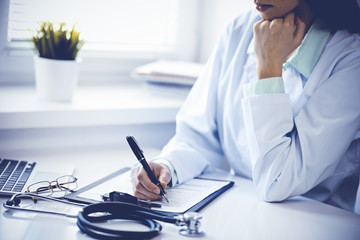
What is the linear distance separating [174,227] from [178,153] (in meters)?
0.34

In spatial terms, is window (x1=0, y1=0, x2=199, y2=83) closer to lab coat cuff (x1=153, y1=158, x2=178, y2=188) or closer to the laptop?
the laptop

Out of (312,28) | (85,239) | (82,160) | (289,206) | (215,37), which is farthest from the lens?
(215,37)

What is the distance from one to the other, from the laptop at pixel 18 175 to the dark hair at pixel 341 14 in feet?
2.48

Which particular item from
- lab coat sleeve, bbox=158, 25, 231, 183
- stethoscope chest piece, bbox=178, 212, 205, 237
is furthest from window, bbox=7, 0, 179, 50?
stethoscope chest piece, bbox=178, 212, 205, 237

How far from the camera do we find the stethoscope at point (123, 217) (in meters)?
0.72

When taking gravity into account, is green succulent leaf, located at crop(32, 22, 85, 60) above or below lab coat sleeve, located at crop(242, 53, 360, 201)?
above

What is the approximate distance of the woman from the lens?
977mm

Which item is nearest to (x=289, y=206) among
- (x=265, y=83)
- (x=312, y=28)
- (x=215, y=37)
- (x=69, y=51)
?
(x=265, y=83)

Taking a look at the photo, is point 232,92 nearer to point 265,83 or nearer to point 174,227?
point 265,83

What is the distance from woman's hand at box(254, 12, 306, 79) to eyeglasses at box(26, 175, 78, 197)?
509 mm

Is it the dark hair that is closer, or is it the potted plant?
the dark hair

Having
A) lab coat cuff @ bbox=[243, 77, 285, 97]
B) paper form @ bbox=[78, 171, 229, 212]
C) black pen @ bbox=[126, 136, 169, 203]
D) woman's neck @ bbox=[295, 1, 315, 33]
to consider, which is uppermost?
woman's neck @ bbox=[295, 1, 315, 33]

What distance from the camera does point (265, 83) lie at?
1013 millimetres

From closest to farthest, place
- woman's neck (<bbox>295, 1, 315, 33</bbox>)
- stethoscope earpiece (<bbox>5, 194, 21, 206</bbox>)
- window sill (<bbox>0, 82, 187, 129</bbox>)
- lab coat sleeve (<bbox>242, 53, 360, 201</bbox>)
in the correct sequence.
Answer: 1. stethoscope earpiece (<bbox>5, 194, 21, 206</bbox>)
2. lab coat sleeve (<bbox>242, 53, 360, 201</bbox>)
3. woman's neck (<bbox>295, 1, 315, 33</bbox>)
4. window sill (<bbox>0, 82, 187, 129</bbox>)
